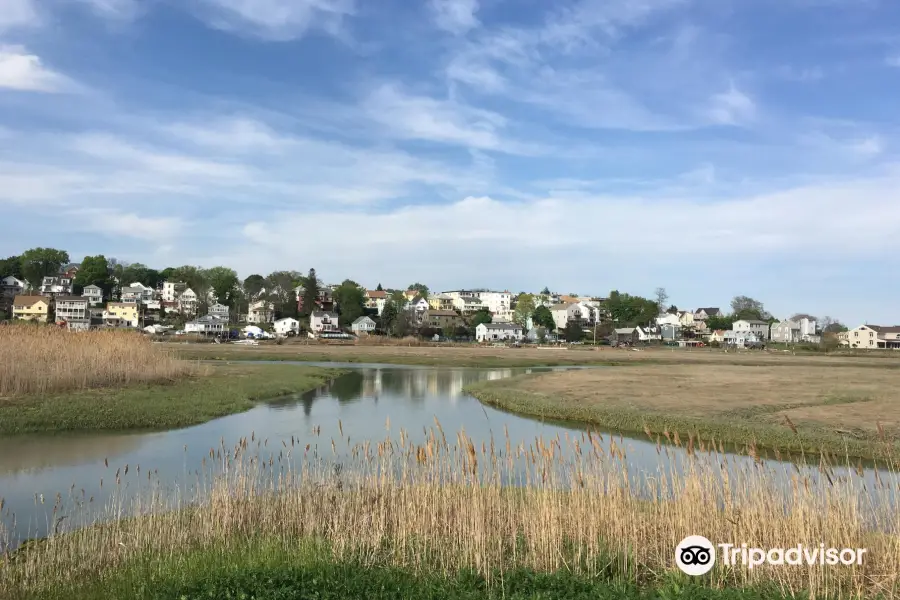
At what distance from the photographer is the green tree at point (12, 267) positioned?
165000 millimetres

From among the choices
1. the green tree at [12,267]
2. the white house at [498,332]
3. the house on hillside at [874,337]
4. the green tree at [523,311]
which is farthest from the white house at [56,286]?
the house on hillside at [874,337]

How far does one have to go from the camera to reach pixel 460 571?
8305mm

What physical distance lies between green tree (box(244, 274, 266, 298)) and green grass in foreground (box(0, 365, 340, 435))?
131 metres

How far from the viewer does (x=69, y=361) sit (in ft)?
96.2

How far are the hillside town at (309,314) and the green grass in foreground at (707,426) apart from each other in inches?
3756

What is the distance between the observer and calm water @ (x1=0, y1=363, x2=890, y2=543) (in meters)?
14.9

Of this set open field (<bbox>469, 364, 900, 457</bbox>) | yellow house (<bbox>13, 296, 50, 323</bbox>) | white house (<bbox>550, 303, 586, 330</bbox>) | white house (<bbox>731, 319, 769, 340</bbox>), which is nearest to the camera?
open field (<bbox>469, 364, 900, 457</bbox>)

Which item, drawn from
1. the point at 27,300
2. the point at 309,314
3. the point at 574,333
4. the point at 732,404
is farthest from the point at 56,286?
the point at 732,404

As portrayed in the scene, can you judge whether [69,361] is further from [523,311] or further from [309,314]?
[523,311]

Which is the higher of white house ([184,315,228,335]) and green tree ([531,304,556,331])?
green tree ([531,304,556,331])

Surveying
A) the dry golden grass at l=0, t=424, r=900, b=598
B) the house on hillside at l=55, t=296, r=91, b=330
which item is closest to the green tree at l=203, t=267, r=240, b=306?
the house on hillside at l=55, t=296, r=91, b=330

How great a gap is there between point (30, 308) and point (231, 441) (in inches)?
4899

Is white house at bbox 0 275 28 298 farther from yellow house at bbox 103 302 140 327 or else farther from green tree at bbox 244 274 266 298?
green tree at bbox 244 274 266 298

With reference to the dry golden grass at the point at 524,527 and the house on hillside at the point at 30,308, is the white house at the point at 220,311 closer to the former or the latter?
the house on hillside at the point at 30,308
